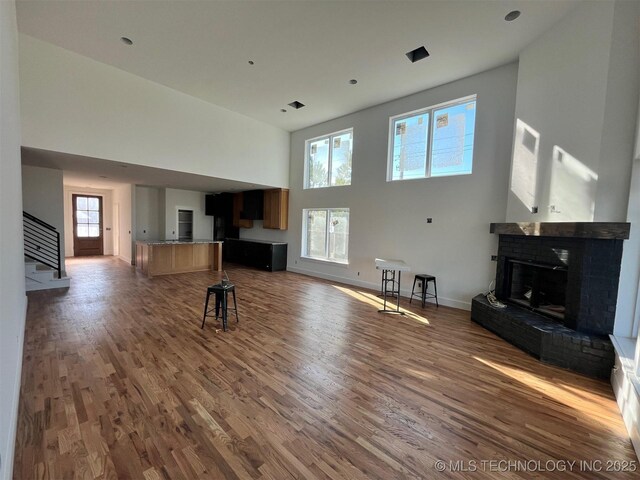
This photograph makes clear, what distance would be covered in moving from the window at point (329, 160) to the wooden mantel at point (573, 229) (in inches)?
152

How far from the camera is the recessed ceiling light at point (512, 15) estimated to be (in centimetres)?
319

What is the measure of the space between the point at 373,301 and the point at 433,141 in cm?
341

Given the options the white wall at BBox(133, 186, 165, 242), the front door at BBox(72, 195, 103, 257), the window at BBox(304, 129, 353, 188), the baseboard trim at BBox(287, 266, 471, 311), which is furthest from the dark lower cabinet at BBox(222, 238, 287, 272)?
the front door at BBox(72, 195, 103, 257)

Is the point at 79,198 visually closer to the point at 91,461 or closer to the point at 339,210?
the point at 339,210

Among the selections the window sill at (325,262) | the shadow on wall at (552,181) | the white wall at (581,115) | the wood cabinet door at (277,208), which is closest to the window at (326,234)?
the window sill at (325,262)

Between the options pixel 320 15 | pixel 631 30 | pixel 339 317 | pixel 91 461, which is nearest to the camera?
pixel 91 461

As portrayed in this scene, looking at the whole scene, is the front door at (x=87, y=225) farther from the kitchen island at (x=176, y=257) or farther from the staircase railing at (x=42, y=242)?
the staircase railing at (x=42, y=242)

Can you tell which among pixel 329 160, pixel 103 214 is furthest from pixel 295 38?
pixel 103 214

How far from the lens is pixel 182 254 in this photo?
24.0 feet

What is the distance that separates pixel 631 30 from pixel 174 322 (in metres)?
6.46

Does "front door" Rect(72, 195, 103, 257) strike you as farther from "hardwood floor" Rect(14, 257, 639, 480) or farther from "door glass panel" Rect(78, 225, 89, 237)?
"hardwood floor" Rect(14, 257, 639, 480)

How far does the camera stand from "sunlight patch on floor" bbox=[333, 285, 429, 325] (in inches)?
A: 168

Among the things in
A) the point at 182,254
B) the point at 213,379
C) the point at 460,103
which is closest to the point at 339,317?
the point at 213,379

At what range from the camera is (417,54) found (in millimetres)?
4082
